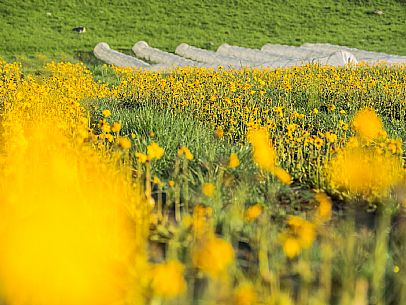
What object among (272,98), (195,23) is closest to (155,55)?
(195,23)

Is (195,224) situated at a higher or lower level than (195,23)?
higher

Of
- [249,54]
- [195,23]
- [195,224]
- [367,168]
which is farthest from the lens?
[195,23]

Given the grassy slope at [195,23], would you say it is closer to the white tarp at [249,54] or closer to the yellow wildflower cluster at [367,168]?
the white tarp at [249,54]

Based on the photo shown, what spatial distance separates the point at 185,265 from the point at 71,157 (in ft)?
5.34

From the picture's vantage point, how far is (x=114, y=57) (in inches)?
876

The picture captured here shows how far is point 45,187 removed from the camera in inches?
149

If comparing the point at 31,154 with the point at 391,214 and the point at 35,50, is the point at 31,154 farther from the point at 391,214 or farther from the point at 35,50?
the point at 35,50

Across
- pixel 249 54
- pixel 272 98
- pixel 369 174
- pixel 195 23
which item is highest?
pixel 369 174

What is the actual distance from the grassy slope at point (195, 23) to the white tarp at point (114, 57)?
0.55 meters

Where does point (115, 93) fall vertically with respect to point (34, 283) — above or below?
below

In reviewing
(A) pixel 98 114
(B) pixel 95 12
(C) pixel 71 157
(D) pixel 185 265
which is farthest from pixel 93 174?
(B) pixel 95 12

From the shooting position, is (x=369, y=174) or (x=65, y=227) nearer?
(x=65, y=227)

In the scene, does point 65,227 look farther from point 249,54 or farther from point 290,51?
point 290,51

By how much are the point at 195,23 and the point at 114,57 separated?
9.25 metres
